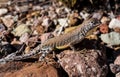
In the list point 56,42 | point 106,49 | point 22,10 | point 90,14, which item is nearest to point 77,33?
point 56,42

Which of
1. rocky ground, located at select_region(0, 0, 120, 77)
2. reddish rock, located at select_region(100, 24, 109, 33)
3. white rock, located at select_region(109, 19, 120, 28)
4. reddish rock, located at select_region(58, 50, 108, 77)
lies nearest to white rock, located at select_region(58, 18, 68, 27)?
rocky ground, located at select_region(0, 0, 120, 77)

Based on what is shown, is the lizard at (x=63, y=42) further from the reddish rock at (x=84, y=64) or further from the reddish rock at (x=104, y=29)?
the reddish rock at (x=104, y=29)

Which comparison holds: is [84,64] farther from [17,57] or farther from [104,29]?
[104,29]

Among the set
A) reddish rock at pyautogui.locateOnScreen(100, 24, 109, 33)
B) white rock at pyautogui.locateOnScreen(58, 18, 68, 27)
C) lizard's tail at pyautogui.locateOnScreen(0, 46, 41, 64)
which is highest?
lizard's tail at pyautogui.locateOnScreen(0, 46, 41, 64)

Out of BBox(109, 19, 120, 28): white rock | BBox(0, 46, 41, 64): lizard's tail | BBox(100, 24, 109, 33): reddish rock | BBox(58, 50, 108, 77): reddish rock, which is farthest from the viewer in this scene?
BBox(109, 19, 120, 28): white rock

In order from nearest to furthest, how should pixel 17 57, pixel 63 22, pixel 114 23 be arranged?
pixel 17 57
pixel 114 23
pixel 63 22

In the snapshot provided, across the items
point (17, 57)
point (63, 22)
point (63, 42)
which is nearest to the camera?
point (17, 57)

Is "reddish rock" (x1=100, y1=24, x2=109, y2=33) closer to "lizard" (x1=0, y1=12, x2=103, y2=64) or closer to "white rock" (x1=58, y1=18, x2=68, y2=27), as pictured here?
"white rock" (x1=58, y1=18, x2=68, y2=27)

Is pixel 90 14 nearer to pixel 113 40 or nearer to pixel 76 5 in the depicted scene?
pixel 76 5

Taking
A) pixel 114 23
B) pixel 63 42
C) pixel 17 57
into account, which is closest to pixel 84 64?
pixel 63 42
